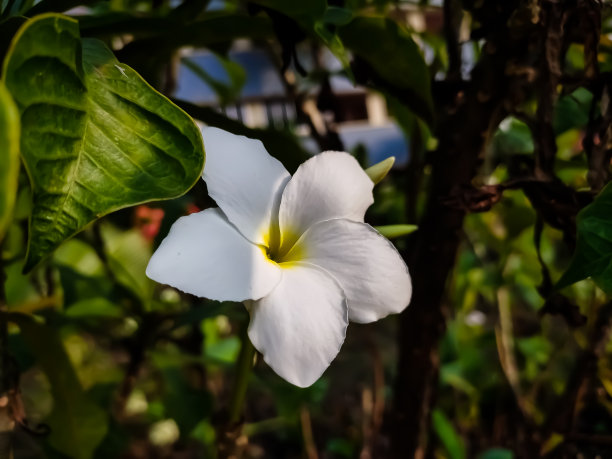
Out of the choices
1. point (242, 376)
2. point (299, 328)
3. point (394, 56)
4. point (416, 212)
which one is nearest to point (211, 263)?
point (299, 328)

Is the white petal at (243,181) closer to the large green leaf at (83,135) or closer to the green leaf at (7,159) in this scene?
the large green leaf at (83,135)

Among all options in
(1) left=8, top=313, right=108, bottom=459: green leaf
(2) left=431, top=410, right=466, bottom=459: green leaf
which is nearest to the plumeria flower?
(1) left=8, top=313, right=108, bottom=459: green leaf

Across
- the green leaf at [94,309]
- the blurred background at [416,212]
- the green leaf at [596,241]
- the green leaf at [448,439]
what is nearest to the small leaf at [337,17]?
the blurred background at [416,212]

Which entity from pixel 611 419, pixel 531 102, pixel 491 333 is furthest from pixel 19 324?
pixel 491 333

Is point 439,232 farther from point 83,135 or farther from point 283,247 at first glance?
point 83,135

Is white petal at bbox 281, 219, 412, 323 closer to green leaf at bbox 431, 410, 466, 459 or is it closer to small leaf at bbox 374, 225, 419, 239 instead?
small leaf at bbox 374, 225, 419, 239

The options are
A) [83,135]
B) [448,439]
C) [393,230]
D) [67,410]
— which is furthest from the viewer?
[448,439]
